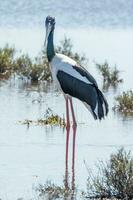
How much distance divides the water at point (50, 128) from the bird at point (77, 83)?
1.68 feet

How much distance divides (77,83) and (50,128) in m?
1.33

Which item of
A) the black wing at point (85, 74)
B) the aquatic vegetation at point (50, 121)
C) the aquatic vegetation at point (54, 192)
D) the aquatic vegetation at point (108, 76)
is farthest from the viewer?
the aquatic vegetation at point (108, 76)

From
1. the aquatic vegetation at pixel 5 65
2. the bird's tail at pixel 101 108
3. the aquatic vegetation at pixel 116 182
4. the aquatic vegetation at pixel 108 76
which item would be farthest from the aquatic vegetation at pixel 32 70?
the aquatic vegetation at pixel 116 182

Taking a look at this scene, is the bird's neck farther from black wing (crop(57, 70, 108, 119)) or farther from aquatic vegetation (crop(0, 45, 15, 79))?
aquatic vegetation (crop(0, 45, 15, 79))

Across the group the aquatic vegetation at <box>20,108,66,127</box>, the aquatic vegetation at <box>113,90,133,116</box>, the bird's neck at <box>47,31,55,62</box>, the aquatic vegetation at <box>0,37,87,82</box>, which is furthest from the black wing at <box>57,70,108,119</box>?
the aquatic vegetation at <box>0,37,87,82</box>

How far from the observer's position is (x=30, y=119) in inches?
575

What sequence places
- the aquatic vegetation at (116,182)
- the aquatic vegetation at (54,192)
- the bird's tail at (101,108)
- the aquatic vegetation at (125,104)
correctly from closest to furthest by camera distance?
the aquatic vegetation at (116,182) < the aquatic vegetation at (54,192) < the bird's tail at (101,108) < the aquatic vegetation at (125,104)

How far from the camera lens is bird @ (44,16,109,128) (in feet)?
41.2

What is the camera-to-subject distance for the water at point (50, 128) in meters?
11.1

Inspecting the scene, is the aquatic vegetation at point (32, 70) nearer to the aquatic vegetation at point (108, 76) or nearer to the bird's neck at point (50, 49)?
the aquatic vegetation at point (108, 76)

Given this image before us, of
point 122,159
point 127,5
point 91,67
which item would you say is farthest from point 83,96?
point 127,5

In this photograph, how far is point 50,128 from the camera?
1398cm

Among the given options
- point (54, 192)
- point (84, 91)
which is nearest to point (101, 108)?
point (84, 91)

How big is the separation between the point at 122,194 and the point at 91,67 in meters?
11.4
